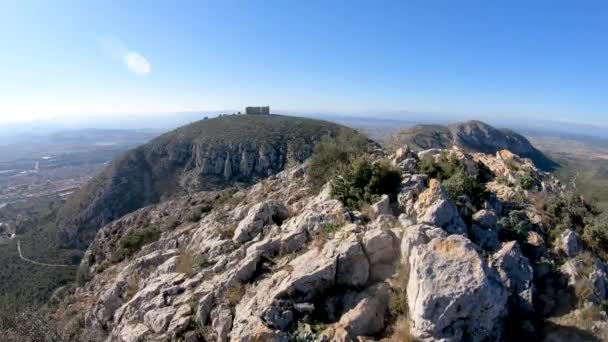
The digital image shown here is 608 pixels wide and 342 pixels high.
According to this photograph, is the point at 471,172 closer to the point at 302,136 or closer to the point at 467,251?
the point at 467,251

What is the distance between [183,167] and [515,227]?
77885 mm

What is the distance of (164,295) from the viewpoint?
1169 centimetres

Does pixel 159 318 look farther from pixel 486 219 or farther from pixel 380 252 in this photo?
pixel 486 219

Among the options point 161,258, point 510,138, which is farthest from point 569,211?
point 510,138

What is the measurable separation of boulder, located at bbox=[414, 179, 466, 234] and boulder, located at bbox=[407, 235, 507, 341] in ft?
7.62

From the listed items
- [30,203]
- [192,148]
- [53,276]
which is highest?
[192,148]

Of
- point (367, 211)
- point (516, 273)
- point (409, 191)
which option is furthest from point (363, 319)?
point (409, 191)

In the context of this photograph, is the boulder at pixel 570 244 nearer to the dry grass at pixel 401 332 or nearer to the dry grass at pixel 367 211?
the dry grass at pixel 367 211

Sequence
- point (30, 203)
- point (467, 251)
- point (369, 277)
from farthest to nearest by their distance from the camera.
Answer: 1. point (30, 203)
2. point (369, 277)
3. point (467, 251)

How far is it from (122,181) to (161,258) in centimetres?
6664

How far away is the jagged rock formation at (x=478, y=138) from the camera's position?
110062mm

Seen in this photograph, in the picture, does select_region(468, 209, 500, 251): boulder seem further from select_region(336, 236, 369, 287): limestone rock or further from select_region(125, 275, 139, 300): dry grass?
select_region(125, 275, 139, 300): dry grass

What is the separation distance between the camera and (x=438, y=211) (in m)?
10.4

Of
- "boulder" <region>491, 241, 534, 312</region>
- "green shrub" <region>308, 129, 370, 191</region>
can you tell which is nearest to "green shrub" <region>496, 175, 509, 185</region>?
"green shrub" <region>308, 129, 370, 191</region>
